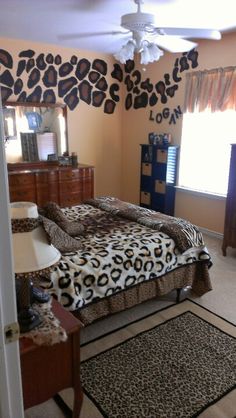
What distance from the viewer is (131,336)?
7.50 feet

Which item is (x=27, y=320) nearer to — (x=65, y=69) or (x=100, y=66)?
(x=65, y=69)

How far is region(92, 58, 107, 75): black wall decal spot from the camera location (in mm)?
4891

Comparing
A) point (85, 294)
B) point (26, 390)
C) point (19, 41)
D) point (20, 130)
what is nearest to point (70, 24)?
point (19, 41)

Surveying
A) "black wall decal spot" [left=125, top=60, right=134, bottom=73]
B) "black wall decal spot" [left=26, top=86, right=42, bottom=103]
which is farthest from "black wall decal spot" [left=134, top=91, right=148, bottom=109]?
"black wall decal spot" [left=26, top=86, right=42, bottom=103]

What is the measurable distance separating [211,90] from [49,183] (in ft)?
8.24

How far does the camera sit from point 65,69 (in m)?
4.63

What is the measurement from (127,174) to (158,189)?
102 cm

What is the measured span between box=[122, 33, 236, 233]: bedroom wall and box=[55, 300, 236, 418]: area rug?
2.12 m

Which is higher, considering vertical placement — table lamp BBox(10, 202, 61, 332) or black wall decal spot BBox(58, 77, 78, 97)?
black wall decal spot BBox(58, 77, 78, 97)

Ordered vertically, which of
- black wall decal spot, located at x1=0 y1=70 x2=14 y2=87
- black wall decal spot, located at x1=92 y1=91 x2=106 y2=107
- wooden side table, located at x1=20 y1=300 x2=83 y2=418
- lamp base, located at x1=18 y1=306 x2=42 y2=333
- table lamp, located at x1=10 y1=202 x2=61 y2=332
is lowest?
wooden side table, located at x1=20 y1=300 x2=83 y2=418

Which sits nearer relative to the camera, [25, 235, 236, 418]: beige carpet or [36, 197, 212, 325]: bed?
Result: [25, 235, 236, 418]: beige carpet

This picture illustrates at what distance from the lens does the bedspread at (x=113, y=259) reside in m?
2.05

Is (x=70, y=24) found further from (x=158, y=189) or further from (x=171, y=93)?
(x=158, y=189)

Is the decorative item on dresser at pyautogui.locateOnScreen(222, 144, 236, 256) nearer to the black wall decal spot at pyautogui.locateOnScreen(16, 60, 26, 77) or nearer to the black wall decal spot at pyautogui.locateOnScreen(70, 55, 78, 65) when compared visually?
the black wall decal spot at pyautogui.locateOnScreen(70, 55, 78, 65)
